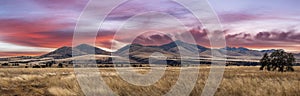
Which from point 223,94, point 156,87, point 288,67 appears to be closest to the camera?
point 223,94

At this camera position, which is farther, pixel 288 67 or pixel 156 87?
pixel 288 67

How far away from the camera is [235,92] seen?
35.8ft

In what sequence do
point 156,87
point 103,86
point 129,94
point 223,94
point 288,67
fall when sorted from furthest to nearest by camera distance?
point 288,67 → point 103,86 → point 156,87 → point 129,94 → point 223,94

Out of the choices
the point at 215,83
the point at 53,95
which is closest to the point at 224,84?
the point at 215,83

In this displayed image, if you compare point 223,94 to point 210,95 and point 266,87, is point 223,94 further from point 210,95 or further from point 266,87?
point 266,87

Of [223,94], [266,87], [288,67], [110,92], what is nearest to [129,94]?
[110,92]

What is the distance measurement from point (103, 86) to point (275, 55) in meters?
28.9

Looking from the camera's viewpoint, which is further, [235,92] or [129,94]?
[129,94]

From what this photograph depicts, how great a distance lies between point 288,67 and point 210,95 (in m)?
28.6

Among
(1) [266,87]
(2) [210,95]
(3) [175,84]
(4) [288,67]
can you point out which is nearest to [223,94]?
(2) [210,95]

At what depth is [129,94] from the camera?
39.0ft

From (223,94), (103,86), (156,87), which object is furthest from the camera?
(103,86)

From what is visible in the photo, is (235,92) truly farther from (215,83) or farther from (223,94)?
(215,83)

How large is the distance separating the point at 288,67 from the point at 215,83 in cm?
2657
